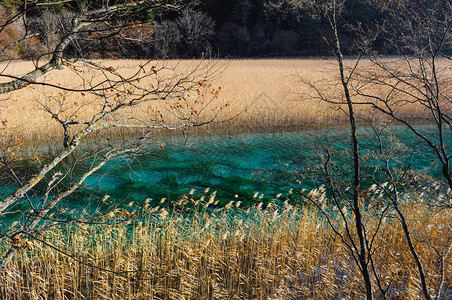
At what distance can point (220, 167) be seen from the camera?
28.5ft

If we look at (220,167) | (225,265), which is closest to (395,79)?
(225,265)

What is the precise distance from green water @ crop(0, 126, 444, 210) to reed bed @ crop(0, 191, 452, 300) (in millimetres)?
1511

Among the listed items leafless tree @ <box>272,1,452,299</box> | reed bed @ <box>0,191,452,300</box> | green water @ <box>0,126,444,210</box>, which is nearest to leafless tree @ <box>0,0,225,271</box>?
reed bed @ <box>0,191,452,300</box>

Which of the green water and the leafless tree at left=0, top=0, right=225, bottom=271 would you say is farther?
the green water

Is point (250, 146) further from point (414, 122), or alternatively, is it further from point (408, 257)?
point (414, 122)

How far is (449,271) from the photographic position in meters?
3.99

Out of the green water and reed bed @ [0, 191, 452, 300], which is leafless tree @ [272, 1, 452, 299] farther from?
the green water

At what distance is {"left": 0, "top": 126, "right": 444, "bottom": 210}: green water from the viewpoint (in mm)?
7133

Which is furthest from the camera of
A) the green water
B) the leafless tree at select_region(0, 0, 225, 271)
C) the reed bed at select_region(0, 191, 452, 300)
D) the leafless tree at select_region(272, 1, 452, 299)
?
the green water

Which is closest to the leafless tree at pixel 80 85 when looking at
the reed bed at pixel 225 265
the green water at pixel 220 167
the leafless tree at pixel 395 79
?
the reed bed at pixel 225 265

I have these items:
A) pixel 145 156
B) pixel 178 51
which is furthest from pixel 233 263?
pixel 178 51

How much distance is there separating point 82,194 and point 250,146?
5.28 m

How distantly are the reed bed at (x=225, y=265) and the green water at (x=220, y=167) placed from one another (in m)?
1.51

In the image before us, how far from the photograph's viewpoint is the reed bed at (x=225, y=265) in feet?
12.8
